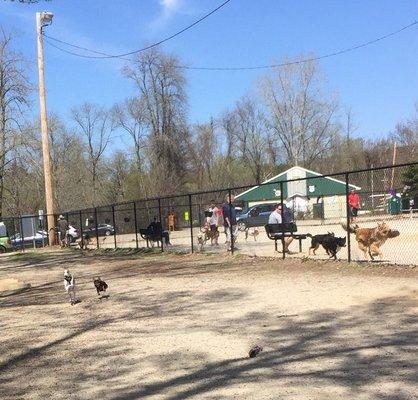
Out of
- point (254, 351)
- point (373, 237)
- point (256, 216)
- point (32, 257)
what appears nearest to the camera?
point (254, 351)

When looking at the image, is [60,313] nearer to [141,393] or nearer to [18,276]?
[141,393]

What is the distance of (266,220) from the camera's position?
117ft

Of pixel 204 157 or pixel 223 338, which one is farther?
pixel 204 157

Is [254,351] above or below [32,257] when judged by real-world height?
below

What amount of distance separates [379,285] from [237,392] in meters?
5.29

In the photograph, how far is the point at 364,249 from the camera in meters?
12.2

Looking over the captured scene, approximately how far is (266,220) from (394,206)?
A: 2004 cm

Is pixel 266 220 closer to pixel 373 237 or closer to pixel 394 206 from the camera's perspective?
pixel 394 206

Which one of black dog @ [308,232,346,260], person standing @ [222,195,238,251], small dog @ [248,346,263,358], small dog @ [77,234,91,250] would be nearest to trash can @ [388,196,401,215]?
black dog @ [308,232,346,260]

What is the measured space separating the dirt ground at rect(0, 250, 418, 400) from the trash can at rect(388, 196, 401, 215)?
4.10 metres

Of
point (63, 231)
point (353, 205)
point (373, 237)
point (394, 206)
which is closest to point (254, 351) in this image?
point (373, 237)

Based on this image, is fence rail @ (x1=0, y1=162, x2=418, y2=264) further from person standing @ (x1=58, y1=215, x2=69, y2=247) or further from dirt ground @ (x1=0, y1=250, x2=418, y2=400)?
dirt ground @ (x1=0, y1=250, x2=418, y2=400)

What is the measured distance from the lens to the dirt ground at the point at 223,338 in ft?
15.1

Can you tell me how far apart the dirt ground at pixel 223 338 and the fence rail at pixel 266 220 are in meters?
3.11
